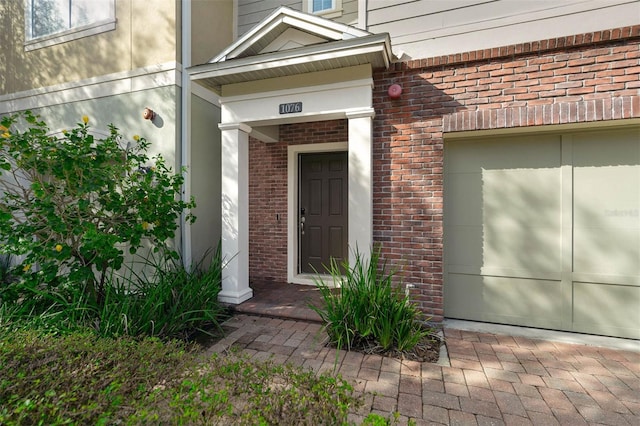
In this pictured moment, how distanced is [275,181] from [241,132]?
1.26m

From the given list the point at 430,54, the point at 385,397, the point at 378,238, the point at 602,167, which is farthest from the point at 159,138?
the point at 602,167

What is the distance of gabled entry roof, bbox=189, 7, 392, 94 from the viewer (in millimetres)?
3150

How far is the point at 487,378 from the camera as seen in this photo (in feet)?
7.66

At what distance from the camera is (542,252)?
3221 mm

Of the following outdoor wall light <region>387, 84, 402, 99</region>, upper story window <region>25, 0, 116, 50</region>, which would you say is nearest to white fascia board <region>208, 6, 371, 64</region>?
outdoor wall light <region>387, 84, 402, 99</region>

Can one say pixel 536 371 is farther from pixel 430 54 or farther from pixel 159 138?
pixel 159 138

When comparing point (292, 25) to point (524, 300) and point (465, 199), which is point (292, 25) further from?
point (524, 300)

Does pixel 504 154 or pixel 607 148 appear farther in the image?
pixel 504 154

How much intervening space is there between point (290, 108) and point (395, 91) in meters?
1.25

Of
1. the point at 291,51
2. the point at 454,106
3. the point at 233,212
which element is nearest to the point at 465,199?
the point at 454,106

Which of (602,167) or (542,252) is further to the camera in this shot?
(542,252)

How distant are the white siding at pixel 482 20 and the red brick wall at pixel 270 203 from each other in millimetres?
1916

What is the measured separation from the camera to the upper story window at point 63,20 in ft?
14.1

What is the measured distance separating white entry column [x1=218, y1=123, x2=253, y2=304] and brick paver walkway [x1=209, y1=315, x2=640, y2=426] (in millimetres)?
782
